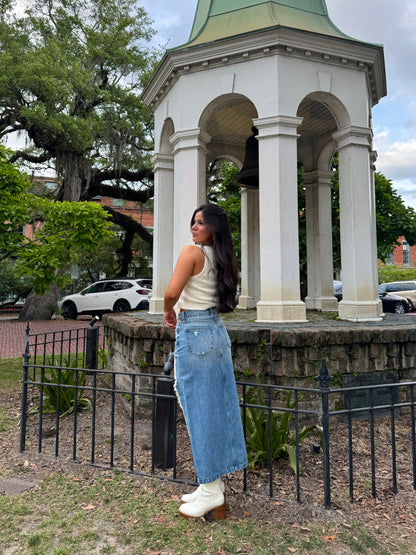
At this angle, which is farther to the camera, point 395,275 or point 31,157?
point 395,275

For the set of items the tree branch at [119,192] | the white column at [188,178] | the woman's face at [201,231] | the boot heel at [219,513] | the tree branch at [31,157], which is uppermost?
the tree branch at [31,157]

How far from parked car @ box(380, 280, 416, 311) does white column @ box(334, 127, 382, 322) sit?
56.7ft

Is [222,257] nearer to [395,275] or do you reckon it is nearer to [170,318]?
[170,318]

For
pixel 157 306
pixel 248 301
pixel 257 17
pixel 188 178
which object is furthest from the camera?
pixel 248 301

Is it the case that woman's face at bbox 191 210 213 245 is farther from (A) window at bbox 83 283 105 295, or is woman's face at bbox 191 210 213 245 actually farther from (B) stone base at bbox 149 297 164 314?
(A) window at bbox 83 283 105 295

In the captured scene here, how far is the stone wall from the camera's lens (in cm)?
419

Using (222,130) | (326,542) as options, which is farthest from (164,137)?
(326,542)

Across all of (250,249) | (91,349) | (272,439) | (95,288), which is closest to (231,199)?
(95,288)

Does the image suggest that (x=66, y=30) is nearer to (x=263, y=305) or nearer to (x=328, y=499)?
(x=263, y=305)

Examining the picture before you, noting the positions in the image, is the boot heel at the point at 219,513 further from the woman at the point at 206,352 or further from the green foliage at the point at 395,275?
the green foliage at the point at 395,275

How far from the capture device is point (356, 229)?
582 cm

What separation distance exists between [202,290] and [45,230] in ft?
13.9

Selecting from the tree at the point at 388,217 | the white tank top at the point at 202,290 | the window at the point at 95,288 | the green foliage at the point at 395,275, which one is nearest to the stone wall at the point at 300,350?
the white tank top at the point at 202,290

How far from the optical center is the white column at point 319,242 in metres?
7.79
